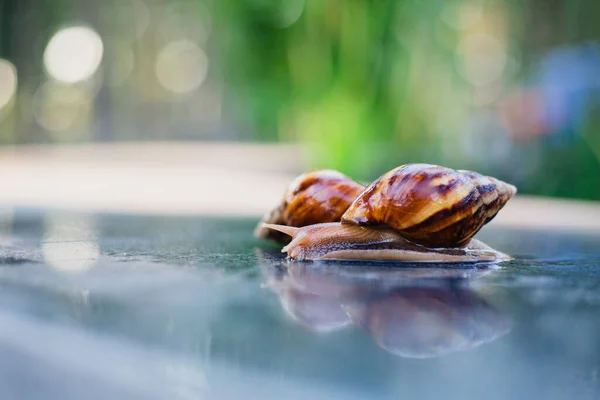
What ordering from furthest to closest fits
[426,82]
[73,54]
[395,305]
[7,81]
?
→ [73,54]
[7,81]
[426,82]
[395,305]

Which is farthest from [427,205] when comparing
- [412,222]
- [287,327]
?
[287,327]

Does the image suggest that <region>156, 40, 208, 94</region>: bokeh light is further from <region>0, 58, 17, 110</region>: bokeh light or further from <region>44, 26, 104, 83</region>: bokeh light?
<region>0, 58, 17, 110</region>: bokeh light

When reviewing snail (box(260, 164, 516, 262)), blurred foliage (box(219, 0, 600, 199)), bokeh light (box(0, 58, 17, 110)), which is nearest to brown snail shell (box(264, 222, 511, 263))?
snail (box(260, 164, 516, 262))

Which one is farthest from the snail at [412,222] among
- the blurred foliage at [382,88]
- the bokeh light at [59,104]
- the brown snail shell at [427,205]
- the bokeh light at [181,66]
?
the bokeh light at [181,66]

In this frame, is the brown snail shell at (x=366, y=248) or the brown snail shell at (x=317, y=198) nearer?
the brown snail shell at (x=366, y=248)

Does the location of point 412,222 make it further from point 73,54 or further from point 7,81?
point 73,54

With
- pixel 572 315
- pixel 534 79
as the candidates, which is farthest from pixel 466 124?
pixel 572 315

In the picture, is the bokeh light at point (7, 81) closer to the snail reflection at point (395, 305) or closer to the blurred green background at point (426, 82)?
the blurred green background at point (426, 82)
